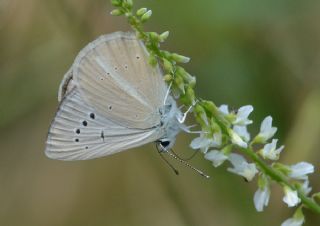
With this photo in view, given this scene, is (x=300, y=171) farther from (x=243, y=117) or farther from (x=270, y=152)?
(x=243, y=117)

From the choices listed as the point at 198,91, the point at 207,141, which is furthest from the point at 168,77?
the point at 198,91

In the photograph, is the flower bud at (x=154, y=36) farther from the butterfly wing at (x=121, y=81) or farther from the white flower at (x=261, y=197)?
the white flower at (x=261, y=197)

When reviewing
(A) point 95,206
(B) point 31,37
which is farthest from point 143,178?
(B) point 31,37

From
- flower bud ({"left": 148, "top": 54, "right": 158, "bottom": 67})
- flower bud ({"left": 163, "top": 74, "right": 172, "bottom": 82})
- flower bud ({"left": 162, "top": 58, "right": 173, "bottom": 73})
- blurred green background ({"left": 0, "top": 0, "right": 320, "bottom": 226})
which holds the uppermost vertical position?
flower bud ({"left": 148, "top": 54, "right": 158, "bottom": 67})

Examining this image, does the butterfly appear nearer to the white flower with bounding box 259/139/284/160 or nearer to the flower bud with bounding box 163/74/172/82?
the flower bud with bounding box 163/74/172/82

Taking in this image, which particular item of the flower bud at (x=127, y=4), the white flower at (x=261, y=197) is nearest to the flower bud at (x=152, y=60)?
the flower bud at (x=127, y=4)

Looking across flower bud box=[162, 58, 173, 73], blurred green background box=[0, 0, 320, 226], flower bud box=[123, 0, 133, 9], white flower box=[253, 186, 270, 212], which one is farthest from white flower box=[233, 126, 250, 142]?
blurred green background box=[0, 0, 320, 226]

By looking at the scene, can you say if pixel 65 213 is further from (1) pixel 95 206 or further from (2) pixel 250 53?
(2) pixel 250 53
